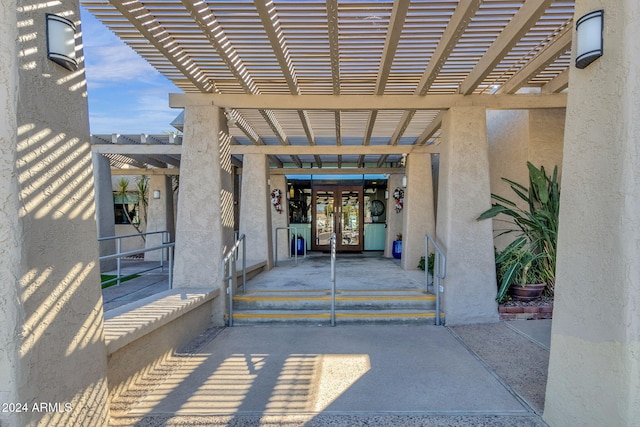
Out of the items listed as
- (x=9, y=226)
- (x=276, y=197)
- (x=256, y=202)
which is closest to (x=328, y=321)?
(x=9, y=226)

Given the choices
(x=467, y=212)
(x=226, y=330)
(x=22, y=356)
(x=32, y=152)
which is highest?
(x=32, y=152)

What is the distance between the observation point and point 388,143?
312 inches

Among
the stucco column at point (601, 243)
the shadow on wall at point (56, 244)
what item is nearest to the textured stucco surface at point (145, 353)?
the shadow on wall at point (56, 244)

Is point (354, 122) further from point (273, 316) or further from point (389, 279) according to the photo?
point (273, 316)

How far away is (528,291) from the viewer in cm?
480

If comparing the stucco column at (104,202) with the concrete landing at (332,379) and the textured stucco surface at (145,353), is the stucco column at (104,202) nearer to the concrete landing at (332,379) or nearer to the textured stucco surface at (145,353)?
the textured stucco surface at (145,353)

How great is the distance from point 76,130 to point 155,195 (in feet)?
31.7

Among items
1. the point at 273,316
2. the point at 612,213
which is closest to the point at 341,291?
the point at 273,316

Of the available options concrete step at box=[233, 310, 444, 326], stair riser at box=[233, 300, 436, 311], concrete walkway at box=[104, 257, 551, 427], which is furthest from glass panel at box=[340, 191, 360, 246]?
concrete walkway at box=[104, 257, 551, 427]

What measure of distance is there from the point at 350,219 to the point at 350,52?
825 centimetres

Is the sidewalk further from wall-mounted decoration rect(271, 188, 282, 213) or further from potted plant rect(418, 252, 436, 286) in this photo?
wall-mounted decoration rect(271, 188, 282, 213)

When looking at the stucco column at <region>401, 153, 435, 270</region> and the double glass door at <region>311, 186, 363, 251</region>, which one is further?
the double glass door at <region>311, 186, 363, 251</region>

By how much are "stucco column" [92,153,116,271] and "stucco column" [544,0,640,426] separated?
8.96m

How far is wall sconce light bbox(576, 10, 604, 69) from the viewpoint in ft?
6.63
